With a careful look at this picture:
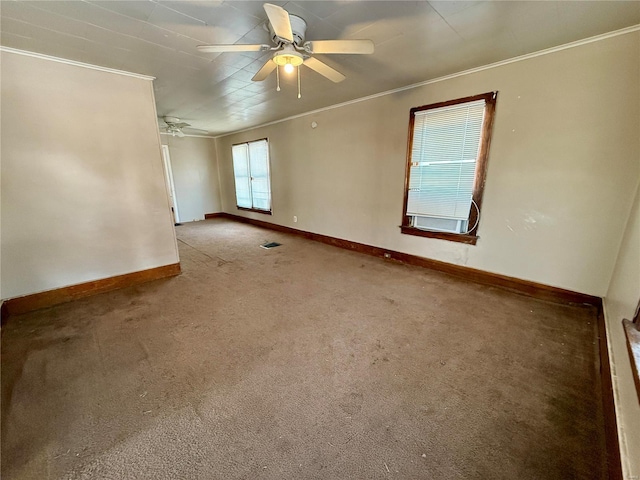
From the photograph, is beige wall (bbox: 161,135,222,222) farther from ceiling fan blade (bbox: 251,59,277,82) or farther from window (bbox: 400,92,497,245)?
window (bbox: 400,92,497,245)

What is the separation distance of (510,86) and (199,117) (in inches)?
197

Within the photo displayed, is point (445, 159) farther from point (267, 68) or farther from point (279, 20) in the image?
point (279, 20)

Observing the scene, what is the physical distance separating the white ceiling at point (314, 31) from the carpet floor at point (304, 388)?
95.5 inches

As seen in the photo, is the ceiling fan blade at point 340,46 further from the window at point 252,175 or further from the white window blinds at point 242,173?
the white window blinds at point 242,173

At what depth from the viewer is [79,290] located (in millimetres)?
2832

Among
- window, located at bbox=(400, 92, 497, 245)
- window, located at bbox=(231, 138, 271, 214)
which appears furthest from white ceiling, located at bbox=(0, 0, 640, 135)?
window, located at bbox=(231, 138, 271, 214)

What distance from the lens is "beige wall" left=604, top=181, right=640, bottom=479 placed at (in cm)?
104

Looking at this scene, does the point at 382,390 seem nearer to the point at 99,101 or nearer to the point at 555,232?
the point at 555,232

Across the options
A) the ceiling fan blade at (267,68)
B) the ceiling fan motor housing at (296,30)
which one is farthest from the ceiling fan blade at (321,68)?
the ceiling fan blade at (267,68)

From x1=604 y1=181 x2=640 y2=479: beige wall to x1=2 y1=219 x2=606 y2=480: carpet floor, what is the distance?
0.17m

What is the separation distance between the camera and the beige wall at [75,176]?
239 centimetres

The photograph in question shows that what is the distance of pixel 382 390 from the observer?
5.20 ft

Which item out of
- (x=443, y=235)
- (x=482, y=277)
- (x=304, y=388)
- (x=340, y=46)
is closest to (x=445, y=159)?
(x=443, y=235)

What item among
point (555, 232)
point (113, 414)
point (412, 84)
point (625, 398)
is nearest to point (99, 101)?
point (113, 414)
